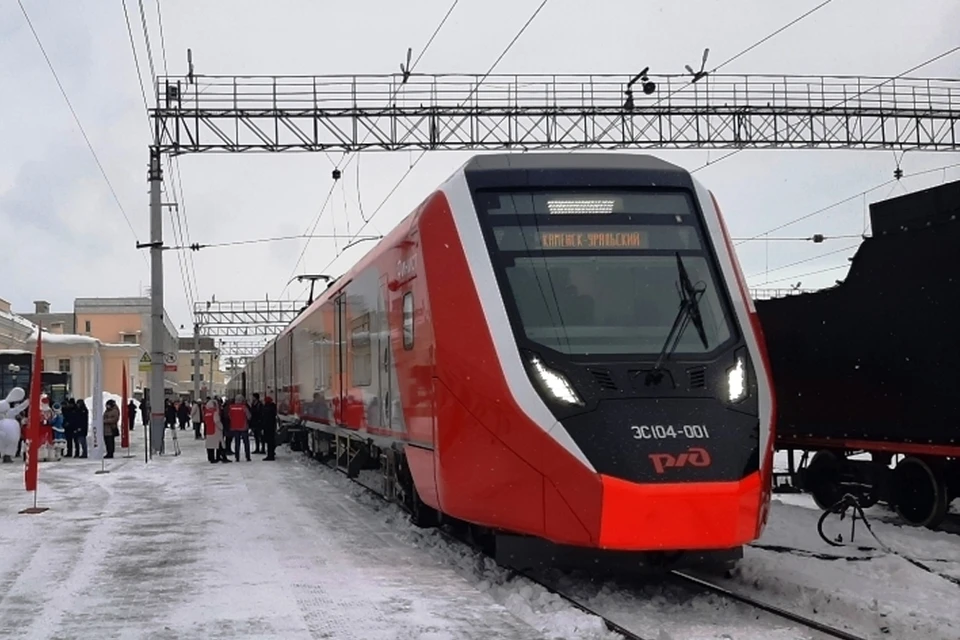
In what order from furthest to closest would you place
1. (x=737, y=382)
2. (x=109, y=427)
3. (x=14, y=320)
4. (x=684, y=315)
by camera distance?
(x=14, y=320) → (x=109, y=427) → (x=684, y=315) → (x=737, y=382)

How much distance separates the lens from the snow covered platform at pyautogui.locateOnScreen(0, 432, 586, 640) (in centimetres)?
701

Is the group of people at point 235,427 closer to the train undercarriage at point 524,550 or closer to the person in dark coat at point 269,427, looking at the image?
the person in dark coat at point 269,427

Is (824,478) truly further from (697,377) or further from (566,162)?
(566,162)

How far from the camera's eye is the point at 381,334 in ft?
36.6

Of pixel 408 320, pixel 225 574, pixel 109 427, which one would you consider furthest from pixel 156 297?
pixel 225 574

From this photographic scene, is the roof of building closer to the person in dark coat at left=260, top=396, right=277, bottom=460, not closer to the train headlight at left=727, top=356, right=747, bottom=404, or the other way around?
the person in dark coat at left=260, top=396, right=277, bottom=460

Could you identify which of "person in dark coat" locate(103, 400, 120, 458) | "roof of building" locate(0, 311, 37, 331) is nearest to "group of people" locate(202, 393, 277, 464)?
"person in dark coat" locate(103, 400, 120, 458)

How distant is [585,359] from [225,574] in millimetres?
3438

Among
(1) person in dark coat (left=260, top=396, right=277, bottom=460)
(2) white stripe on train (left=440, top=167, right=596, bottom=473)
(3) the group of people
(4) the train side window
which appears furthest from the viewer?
(1) person in dark coat (left=260, top=396, right=277, bottom=460)

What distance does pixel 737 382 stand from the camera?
791cm

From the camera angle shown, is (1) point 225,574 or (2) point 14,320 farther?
(2) point 14,320

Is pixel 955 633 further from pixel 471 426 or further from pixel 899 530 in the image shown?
pixel 899 530

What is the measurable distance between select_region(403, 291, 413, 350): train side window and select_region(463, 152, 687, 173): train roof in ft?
4.39

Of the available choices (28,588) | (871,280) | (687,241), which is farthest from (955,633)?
(28,588)
